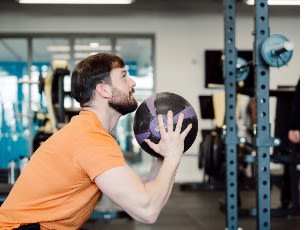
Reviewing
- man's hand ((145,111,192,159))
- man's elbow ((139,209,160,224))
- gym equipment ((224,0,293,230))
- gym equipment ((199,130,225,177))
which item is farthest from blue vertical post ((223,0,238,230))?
gym equipment ((199,130,225,177))

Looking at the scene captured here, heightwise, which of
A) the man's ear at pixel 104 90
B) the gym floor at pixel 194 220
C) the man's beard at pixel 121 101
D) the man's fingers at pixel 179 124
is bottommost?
the gym floor at pixel 194 220

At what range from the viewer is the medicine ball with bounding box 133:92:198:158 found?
5.26 ft

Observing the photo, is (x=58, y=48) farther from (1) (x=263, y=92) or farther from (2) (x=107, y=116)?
(2) (x=107, y=116)

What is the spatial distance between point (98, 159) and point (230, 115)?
5.32ft

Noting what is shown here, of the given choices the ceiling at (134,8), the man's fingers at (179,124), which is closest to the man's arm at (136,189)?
the man's fingers at (179,124)

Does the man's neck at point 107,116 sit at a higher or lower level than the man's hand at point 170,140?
higher

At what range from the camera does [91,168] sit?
144 centimetres

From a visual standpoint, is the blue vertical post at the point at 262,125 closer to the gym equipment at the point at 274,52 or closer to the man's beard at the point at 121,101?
the gym equipment at the point at 274,52

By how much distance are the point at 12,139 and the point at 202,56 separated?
3149mm

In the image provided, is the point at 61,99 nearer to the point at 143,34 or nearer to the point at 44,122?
the point at 44,122

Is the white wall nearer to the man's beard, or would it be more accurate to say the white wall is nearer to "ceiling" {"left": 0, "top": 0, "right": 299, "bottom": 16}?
"ceiling" {"left": 0, "top": 0, "right": 299, "bottom": 16}

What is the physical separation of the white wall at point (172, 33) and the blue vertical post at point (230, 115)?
415 cm

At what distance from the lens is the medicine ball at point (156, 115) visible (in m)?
1.60
